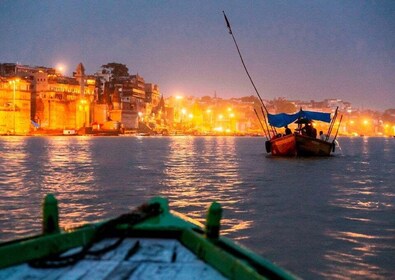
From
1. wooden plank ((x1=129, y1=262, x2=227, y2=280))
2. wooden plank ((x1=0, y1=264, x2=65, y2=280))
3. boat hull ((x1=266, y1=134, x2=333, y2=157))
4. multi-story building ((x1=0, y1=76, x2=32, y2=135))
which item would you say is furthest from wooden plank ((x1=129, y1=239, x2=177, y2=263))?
multi-story building ((x1=0, y1=76, x2=32, y2=135))

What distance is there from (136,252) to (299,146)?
106 ft

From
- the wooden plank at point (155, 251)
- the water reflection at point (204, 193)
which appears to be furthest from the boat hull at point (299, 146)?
the wooden plank at point (155, 251)

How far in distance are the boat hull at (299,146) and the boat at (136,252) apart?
101 ft

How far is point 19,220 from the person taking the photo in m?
10.8

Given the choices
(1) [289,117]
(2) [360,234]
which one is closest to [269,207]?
(2) [360,234]

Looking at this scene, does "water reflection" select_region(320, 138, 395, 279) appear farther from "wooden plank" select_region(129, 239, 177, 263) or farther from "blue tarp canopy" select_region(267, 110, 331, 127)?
"blue tarp canopy" select_region(267, 110, 331, 127)

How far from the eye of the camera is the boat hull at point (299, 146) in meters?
35.0

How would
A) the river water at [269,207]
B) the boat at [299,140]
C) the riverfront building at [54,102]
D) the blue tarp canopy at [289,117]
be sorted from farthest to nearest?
the riverfront building at [54,102]
the blue tarp canopy at [289,117]
the boat at [299,140]
the river water at [269,207]

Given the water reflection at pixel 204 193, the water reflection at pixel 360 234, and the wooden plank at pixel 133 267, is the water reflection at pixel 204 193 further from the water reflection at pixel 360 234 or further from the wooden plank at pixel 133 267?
the wooden plank at pixel 133 267

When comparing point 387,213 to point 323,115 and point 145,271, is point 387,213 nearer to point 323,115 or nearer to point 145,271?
point 145,271

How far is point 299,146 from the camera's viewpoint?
3538 centimetres

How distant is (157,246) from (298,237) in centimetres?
A: 582

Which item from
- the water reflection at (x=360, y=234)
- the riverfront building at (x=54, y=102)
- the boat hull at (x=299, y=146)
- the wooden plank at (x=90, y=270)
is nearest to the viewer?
the wooden plank at (x=90, y=270)

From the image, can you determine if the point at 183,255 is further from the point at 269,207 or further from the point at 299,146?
the point at 299,146
